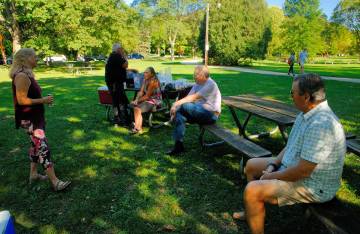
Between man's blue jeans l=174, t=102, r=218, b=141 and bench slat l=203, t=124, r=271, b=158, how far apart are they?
0.45 ft

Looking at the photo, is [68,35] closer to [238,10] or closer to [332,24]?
[238,10]

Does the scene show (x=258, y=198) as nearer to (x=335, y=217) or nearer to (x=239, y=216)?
(x=335, y=217)

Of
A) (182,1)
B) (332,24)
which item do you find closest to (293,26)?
(332,24)

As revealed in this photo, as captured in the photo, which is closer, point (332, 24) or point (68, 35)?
point (68, 35)

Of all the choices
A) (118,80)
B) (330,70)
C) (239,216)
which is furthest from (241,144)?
(330,70)

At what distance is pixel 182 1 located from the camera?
57.6 m

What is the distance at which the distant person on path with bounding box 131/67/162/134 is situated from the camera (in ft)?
22.4

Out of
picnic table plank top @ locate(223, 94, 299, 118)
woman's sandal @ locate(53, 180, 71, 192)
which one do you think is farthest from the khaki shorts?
woman's sandal @ locate(53, 180, 71, 192)

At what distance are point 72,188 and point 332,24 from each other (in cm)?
5693

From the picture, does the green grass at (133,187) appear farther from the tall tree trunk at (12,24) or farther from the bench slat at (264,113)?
the tall tree trunk at (12,24)

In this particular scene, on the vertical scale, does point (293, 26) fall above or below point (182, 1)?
below

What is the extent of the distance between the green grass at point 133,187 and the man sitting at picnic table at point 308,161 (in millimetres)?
599

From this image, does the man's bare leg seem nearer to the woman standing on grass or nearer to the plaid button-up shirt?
the plaid button-up shirt

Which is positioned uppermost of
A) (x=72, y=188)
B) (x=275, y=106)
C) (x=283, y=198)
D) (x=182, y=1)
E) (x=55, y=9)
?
(x=182, y=1)
